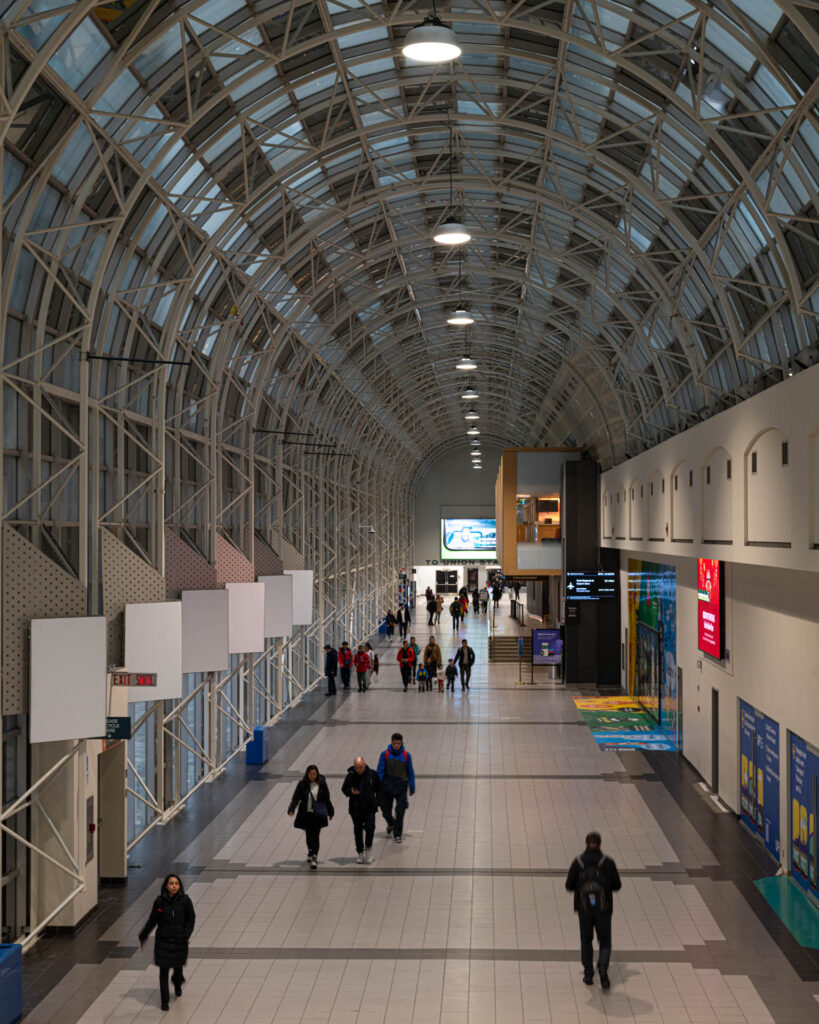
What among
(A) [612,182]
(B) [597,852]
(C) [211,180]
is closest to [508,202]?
(A) [612,182]

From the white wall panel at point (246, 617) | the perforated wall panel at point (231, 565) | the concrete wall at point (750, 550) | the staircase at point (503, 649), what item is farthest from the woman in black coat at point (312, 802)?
the staircase at point (503, 649)

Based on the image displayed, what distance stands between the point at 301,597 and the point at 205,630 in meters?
9.24

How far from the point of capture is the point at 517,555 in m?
41.7

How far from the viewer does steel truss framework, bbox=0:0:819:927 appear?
1494 centimetres

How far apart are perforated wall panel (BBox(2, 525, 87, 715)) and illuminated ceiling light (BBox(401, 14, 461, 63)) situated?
24.7 feet

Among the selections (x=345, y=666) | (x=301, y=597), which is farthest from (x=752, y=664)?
(x=345, y=666)

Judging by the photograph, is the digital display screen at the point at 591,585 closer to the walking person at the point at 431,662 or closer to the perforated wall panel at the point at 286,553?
the walking person at the point at 431,662

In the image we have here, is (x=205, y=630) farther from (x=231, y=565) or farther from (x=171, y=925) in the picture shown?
(x=171, y=925)

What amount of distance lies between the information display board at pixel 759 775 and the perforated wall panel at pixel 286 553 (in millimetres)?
14765

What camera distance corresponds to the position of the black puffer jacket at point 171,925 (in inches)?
470

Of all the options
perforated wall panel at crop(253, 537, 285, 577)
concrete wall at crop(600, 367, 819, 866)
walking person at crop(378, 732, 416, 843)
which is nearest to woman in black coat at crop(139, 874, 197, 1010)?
walking person at crop(378, 732, 416, 843)

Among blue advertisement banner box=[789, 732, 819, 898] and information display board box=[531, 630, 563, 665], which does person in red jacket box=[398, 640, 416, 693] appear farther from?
blue advertisement banner box=[789, 732, 819, 898]

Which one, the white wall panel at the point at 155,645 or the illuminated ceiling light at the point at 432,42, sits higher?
the illuminated ceiling light at the point at 432,42

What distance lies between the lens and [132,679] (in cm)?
1584
